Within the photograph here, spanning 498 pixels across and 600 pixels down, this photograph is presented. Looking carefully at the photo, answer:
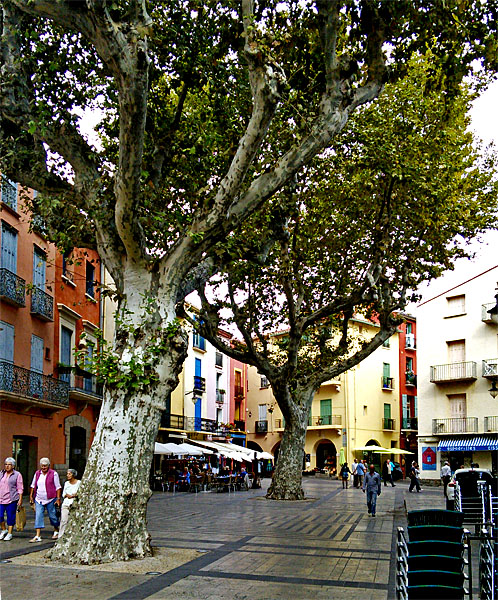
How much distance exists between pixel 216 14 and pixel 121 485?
855 centimetres

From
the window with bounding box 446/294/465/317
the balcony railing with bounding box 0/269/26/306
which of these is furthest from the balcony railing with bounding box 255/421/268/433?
the balcony railing with bounding box 0/269/26/306

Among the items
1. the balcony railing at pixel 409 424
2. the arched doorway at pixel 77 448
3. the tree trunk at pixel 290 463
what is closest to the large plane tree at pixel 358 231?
the tree trunk at pixel 290 463

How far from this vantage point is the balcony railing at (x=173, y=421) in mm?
43750

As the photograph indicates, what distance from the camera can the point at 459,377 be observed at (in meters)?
40.8

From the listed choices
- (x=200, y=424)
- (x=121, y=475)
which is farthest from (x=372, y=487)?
(x=200, y=424)

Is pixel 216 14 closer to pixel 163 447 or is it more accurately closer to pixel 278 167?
pixel 278 167

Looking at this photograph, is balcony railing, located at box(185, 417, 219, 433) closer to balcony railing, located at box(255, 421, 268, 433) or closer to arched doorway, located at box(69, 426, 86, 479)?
balcony railing, located at box(255, 421, 268, 433)

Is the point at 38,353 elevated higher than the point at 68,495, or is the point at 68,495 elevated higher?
the point at 38,353

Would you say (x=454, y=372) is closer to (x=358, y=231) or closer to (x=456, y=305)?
(x=456, y=305)

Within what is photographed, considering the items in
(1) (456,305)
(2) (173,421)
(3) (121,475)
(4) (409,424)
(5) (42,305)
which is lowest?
(4) (409,424)

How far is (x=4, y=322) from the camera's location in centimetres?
2294

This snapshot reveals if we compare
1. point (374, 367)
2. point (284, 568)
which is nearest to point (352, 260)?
point (284, 568)

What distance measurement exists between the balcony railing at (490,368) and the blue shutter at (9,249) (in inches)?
1031

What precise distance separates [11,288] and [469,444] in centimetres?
2684
